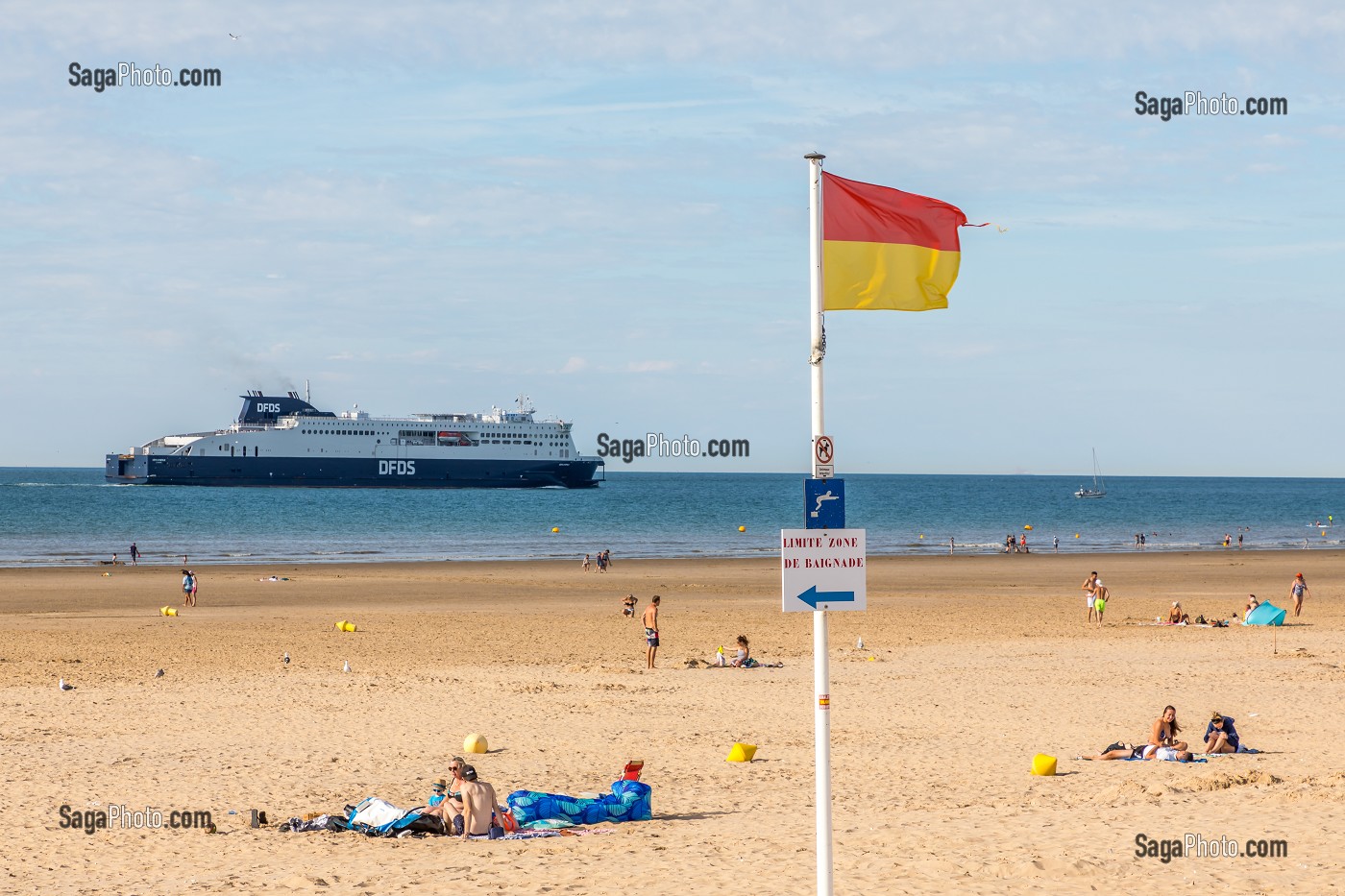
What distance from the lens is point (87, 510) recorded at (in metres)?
96.9

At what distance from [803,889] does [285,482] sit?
5296 inches

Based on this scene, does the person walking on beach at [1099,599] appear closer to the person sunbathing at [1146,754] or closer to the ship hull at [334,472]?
the person sunbathing at [1146,754]

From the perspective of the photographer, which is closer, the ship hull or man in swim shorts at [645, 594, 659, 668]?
man in swim shorts at [645, 594, 659, 668]

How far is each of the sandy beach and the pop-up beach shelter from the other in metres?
0.76

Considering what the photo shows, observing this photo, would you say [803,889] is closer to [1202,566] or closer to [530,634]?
[530,634]

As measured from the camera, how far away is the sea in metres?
62.3

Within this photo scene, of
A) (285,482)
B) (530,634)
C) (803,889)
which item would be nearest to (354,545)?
(530,634)

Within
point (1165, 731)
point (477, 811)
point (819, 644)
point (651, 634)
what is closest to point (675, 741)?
point (477, 811)

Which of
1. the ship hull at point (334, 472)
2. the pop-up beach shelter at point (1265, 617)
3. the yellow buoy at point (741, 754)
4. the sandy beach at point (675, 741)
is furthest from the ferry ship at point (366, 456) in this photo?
the yellow buoy at point (741, 754)

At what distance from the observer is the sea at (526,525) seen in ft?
204

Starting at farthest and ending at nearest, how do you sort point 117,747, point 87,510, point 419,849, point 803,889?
point 87,510 → point 117,747 → point 419,849 → point 803,889

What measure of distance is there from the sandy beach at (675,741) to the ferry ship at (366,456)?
104m

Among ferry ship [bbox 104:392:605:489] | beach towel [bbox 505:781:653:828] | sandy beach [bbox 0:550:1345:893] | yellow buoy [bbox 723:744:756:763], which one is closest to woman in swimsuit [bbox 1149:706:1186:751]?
sandy beach [bbox 0:550:1345:893]

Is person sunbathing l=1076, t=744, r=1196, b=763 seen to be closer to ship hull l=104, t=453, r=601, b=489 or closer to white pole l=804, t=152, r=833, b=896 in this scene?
white pole l=804, t=152, r=833, b=896
